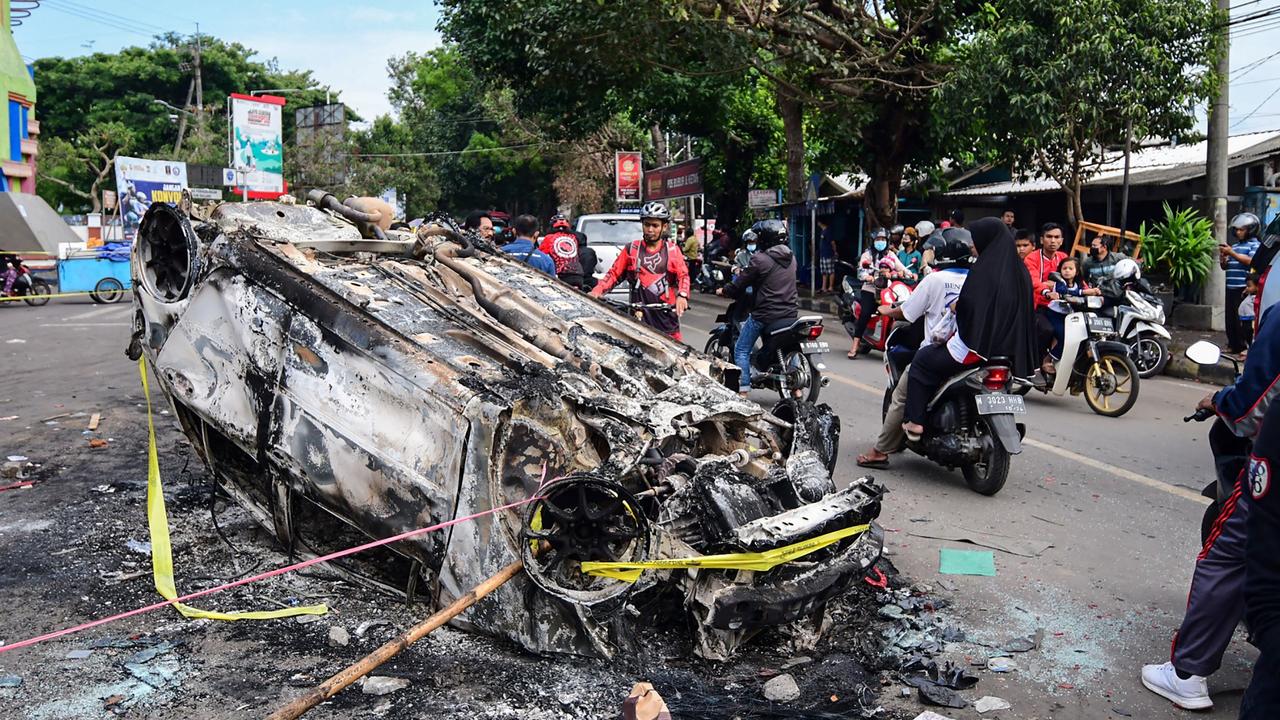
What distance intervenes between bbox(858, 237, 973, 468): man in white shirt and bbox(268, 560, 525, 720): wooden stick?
3.48 m

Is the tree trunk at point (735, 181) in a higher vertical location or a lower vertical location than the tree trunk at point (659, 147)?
lower

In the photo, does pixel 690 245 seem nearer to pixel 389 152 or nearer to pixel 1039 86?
pixel 1039 86

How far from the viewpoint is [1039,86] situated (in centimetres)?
1328

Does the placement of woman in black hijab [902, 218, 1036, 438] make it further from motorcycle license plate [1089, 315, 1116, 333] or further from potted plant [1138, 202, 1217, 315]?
potted plant [1138, 202, 1217, 315]

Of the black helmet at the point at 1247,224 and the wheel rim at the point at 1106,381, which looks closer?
the wheel rim at the point at 1106,381

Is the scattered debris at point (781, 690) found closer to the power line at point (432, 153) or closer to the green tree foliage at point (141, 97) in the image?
the power line at point (432, 153)

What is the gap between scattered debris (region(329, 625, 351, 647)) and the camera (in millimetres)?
3953

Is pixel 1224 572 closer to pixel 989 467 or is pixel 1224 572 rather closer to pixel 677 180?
pixel 989 467

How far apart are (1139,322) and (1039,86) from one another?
452cm

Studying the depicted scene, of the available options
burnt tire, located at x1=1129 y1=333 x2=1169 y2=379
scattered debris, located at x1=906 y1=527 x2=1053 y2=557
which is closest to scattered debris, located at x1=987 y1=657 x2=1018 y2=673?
scattered debris, located at x1=906 y1=527 x2=1053 y2=557

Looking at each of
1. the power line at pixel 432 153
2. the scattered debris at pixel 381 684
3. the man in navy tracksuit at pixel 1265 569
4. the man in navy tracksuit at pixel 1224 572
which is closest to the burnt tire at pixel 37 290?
the scattered debris at pixel 381 684

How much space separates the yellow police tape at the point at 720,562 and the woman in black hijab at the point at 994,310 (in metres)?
2.58

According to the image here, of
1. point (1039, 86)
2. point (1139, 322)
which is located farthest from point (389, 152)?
point (1139, 322)

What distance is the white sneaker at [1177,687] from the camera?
3.41 m
